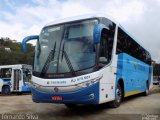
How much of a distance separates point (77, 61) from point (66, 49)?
0.64 m

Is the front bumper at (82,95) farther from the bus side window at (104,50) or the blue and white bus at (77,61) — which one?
the bus side window at (104,50)

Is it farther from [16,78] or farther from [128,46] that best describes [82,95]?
[16,78]

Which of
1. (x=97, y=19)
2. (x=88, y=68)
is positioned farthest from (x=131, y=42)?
(x=88, y=68)

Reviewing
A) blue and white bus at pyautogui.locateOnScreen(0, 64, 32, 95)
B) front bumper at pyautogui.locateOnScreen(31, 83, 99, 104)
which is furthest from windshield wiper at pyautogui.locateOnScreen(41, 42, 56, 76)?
blue and white bus at pyautogui.locateOnScreen(0, 64, 32, 95)

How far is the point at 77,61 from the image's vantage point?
1016 centimetres

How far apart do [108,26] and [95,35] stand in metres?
2.15

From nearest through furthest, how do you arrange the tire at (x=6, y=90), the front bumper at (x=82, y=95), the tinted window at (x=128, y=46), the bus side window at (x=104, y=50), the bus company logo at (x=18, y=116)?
the front bumper at (x=82, y=95), the bus company logo at (x=18, y=116), the bus side window at (x=104, y=50), the tinted window at (x=128, y=46), the tire at (x=6, y=90)

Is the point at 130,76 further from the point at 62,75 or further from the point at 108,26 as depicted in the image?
the point at 62,75

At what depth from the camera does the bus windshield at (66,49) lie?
33.4 feet

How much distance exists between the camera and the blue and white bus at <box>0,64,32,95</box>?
25.8 m

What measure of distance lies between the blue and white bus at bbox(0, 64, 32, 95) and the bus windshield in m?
15.0

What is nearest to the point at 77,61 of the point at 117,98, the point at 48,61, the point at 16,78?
the point at 48,61

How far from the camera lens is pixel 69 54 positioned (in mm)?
10359

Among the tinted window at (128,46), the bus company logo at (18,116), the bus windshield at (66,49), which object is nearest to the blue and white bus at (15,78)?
the tinted window at (128,46)
